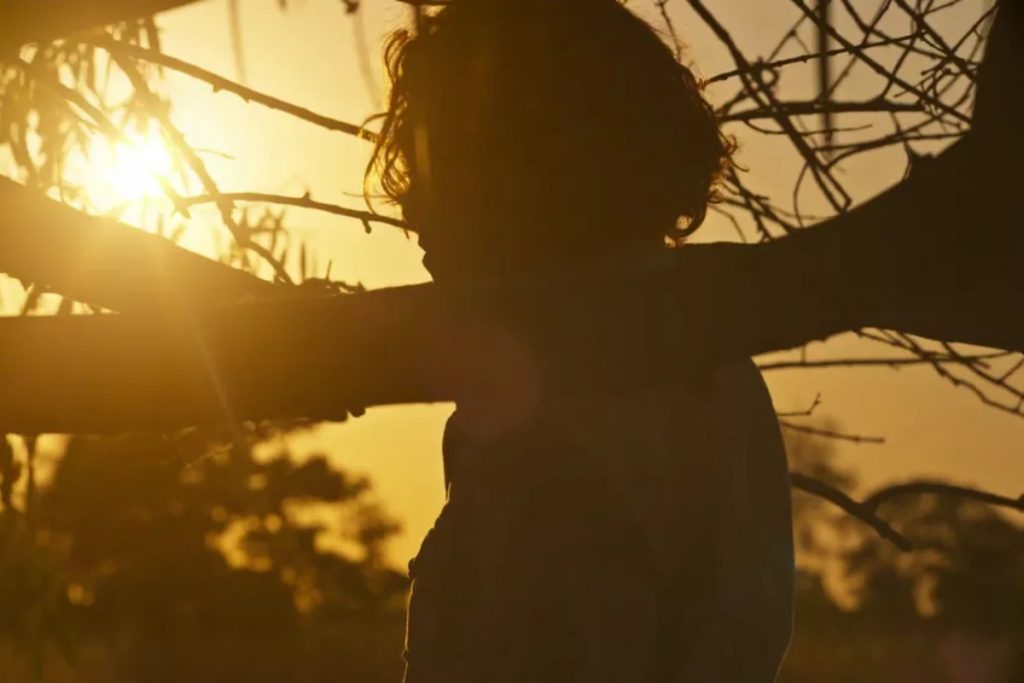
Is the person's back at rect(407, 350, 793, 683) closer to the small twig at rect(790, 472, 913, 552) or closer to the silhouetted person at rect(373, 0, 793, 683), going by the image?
the silhouetted person at rect(373, 0, 793, 683)

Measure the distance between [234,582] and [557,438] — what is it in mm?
34678

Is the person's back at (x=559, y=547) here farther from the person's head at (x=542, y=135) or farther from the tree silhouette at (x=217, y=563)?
the tree silhouette at (x=217, y=563)

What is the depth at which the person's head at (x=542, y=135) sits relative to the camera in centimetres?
164

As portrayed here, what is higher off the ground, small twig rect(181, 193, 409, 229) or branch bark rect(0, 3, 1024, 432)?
small twig rect(181, 193, 409, 229)

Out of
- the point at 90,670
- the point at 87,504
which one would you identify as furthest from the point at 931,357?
the point at 87,504

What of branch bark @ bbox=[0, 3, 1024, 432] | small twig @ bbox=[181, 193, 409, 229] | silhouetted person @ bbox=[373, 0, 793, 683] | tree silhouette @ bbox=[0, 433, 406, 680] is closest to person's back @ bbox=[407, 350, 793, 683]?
silhouetted person @ bbox=[373, 0, 793, 683]

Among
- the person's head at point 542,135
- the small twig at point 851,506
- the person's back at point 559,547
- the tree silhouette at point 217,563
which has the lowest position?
the person's back at point 559,547

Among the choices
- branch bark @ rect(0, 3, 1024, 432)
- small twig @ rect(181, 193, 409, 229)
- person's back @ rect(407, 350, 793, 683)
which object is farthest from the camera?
small twig @ rect(181, 193, 409, 229)

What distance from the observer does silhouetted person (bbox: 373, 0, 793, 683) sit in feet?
5.30

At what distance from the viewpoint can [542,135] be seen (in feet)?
Answer: 5.42

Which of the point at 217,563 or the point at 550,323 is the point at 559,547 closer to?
the point at 550,323

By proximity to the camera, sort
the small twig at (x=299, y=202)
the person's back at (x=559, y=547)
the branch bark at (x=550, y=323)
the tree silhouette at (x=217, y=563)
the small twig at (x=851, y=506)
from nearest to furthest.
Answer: the branch bark at (x=550, y=323) < the person's back at (x=559, y=547) < the small twig at (x=299, y=202) < the small twig at (x=851, y=506) < the tree silhouette at (x=217, y=563)

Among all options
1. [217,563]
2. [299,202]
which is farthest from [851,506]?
[217,563]

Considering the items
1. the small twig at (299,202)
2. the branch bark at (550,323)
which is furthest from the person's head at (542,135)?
the small twig at (299,202)
